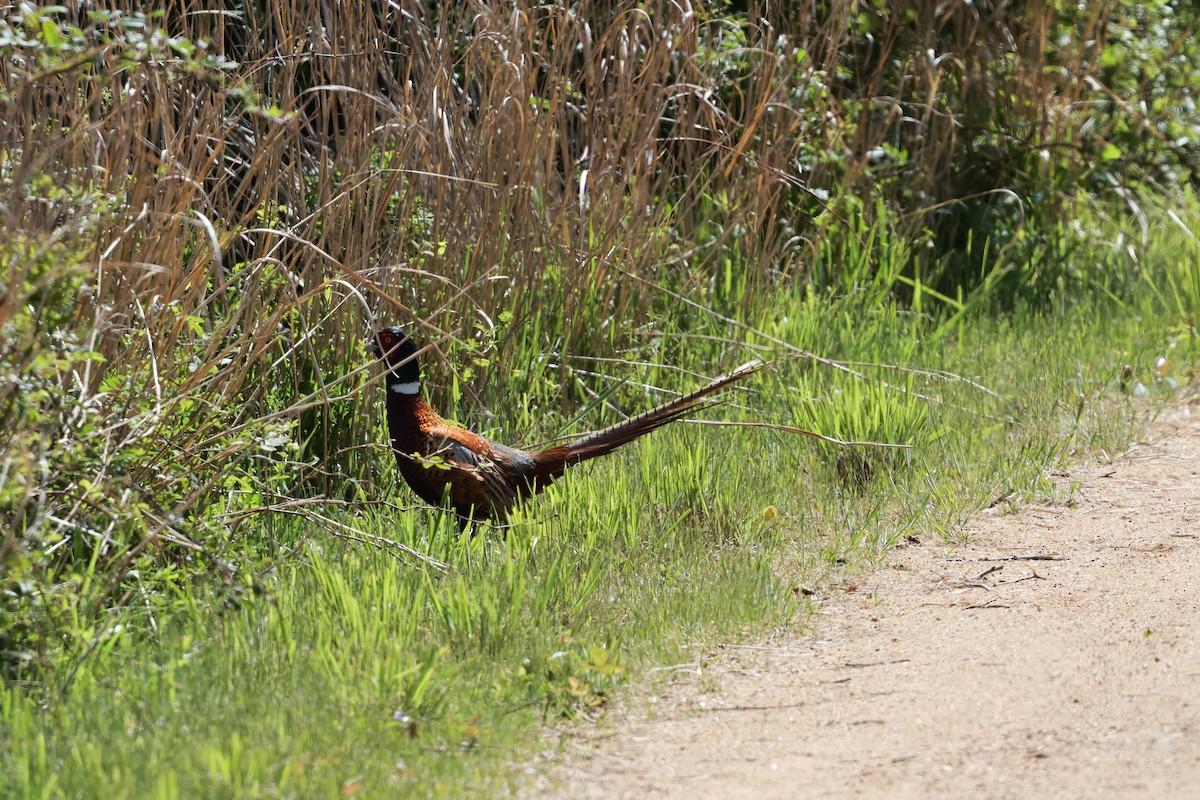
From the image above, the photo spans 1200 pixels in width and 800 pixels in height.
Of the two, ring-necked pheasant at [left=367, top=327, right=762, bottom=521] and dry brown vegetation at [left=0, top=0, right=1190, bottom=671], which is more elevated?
dry brown vegetation at [left=0, top=0, right=1190, bottom=671]

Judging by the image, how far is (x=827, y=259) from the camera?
6809 mm

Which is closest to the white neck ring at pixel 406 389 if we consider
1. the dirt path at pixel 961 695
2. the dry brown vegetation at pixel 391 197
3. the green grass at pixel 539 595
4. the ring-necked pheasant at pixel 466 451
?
the ring-necked pheasant at pixel 466 451

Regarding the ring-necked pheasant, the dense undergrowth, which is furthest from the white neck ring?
the dense undergrowth

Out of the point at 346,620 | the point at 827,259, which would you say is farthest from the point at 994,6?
the point at 346,620

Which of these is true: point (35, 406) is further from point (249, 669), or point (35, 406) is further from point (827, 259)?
point (827, 259)

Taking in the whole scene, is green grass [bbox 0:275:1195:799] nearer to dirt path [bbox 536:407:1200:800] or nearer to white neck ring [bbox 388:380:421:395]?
dirt path [bbox 536:407:1200:800]

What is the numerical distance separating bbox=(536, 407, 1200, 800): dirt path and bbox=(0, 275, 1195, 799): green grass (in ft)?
0.62

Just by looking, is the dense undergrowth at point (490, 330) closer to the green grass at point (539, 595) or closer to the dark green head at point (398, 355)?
the green grass at point (539, 595)

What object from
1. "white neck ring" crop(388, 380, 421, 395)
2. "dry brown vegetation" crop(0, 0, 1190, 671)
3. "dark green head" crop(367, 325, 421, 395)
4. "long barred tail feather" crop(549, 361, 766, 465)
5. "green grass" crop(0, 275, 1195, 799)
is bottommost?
"green grass" crop(0, 275, 1195, 799)

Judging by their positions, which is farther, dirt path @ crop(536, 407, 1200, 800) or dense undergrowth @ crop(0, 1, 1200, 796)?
dense undergrowth @ crop(0, 1, 1200, 796)

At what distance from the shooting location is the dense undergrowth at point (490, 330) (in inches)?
123

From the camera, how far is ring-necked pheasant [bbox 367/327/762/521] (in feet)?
14.6

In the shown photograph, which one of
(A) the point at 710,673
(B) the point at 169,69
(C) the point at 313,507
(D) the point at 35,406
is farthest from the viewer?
(C) the point at 313,507

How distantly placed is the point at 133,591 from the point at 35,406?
77cm
